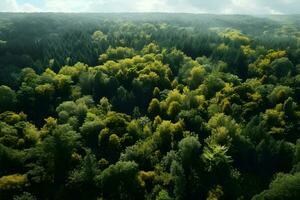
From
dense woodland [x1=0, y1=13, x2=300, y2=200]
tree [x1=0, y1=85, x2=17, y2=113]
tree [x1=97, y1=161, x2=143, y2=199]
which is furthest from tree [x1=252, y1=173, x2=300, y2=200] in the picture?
tree [x1=0, y1=85, x2=17, y2=113]

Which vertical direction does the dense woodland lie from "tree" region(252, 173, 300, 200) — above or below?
below

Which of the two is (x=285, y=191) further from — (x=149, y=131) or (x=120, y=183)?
(x=149, y=131)

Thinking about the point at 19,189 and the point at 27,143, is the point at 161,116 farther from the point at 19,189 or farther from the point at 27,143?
the point at 19,189

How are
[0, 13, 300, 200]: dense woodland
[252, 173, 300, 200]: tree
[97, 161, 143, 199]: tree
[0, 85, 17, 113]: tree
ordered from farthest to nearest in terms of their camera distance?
[0, 85, 17, 113]: tree < [0, 13, 300, 200]: dense woodland < [97, 161, 143, 199]: tree < [252, 173, 300, 200]: tree

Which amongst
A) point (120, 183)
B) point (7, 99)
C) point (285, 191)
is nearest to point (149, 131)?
point (120, 183)

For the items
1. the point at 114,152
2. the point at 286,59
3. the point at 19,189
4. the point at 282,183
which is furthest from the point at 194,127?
the point at 286,59

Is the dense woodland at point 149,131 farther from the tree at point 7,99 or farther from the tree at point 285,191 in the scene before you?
the tree at point 7,99

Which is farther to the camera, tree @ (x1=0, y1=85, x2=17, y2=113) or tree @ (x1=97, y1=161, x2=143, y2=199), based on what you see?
tree @ (x1=0, y1=85, x2=17, y2=113)

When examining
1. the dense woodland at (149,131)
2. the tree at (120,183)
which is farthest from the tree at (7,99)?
the tree at (120,183)

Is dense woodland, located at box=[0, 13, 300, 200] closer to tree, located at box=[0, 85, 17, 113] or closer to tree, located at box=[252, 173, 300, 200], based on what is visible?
tree, located at box=[252, 173, 300, 200]
